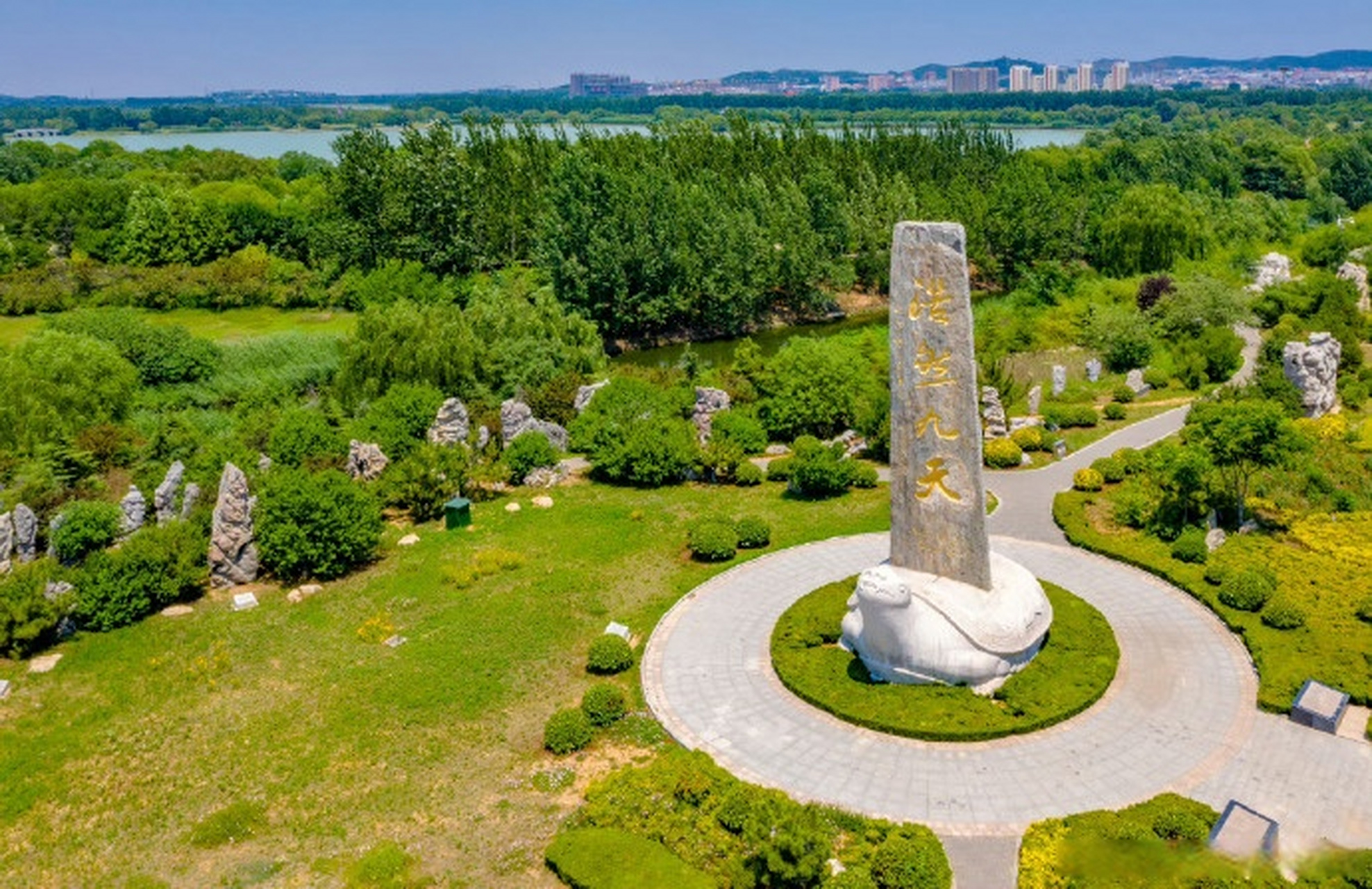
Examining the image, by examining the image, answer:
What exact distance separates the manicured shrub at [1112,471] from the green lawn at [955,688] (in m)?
8.17

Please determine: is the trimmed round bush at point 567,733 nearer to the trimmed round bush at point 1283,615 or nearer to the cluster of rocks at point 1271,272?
the trimmed round bush at point 1283,615

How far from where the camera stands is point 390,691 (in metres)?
18.0

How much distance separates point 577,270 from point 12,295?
31499 millimetres

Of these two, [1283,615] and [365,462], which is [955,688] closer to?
[1283,615]

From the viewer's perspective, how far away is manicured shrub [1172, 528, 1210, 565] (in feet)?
68.9

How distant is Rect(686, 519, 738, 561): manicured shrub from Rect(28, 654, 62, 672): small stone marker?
13.0 metres

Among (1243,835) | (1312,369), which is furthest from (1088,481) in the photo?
(1243,835)

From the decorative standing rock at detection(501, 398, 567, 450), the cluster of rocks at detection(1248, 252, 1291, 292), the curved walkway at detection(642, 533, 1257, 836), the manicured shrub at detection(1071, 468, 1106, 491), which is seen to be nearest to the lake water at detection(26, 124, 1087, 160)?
the cluster of rocks at detection(1248, 252, 1291, 292)

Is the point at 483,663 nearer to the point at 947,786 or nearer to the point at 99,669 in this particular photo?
the point at 99,669

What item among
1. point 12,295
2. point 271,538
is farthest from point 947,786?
point 12,295

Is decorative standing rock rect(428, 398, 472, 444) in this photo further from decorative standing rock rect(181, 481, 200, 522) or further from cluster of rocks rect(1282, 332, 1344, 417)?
cluster of rocks rect(1282, 332, 1344, 417)

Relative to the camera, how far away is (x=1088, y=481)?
25.6 meters

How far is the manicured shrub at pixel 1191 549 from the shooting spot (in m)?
21.0

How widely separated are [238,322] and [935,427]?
4806 centimetres
